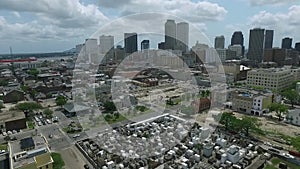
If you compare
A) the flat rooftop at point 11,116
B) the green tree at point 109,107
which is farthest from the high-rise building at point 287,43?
the flat rooftop at point 11,116

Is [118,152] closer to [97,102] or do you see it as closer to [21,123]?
[21,123]

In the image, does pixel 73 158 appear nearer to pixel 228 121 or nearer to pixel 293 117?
pixel 228 121

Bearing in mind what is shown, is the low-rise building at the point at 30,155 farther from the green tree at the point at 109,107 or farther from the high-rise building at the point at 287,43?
the high-rise building at the point at 287,43

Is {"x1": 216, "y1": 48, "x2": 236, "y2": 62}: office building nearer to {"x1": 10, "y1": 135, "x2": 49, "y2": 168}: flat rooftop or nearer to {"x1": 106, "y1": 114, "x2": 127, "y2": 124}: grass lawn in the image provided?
{"x1": 106, "y1": 114, "x2": 127, "y2": 124}: grass lawn

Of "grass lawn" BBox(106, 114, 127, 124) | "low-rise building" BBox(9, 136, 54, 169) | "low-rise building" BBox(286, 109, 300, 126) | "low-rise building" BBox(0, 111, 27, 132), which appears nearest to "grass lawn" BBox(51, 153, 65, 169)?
"low-rise building" BBox(9, 136, 54, 169)

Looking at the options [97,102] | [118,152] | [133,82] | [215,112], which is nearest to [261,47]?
[133,82]

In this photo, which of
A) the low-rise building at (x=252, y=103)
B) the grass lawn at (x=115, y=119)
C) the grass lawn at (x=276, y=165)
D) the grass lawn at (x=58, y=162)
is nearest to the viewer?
the grass lawn at (x=58, y=162)

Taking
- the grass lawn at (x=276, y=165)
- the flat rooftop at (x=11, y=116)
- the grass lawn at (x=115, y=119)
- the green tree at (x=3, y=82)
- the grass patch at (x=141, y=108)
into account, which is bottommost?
the grass lawn at (x=276, y=165)
